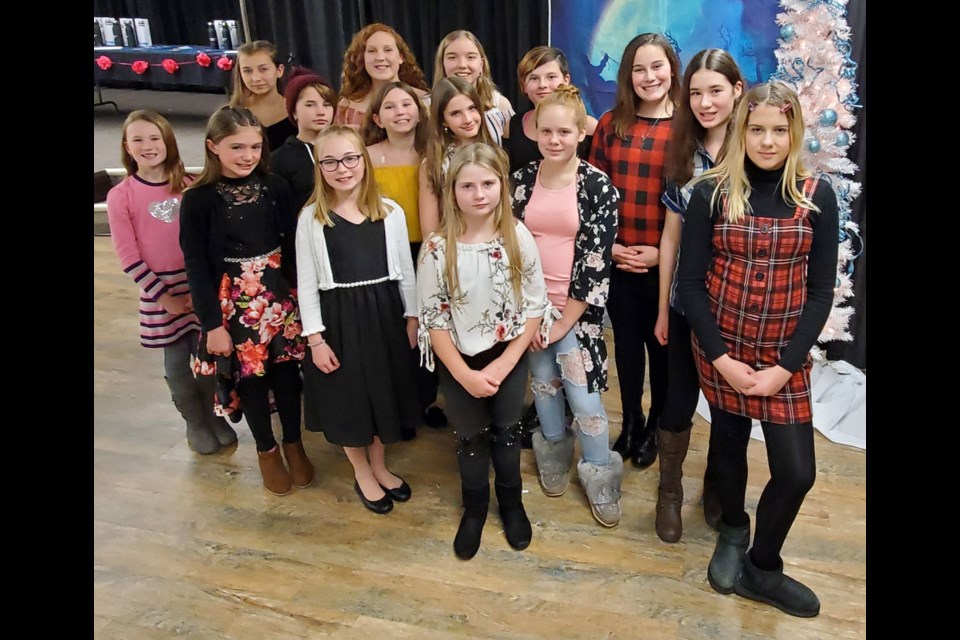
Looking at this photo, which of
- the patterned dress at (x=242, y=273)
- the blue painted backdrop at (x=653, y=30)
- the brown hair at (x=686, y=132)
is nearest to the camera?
the brown hair at (x=686, y=132)

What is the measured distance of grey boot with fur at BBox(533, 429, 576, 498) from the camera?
2379 mm

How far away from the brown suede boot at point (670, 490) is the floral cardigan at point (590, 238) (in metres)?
0.32

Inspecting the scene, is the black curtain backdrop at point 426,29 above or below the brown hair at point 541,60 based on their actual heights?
above

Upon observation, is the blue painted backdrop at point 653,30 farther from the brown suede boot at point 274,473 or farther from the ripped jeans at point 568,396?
the brown suede boot at point 274,473

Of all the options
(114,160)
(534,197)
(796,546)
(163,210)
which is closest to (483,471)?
(534,197)

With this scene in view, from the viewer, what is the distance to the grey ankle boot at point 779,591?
1.87 metres

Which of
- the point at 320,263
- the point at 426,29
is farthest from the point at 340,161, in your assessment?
the point at 426,29

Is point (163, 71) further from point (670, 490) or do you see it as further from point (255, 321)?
point (670, 490)

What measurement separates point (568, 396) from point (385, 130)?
3.12 feet

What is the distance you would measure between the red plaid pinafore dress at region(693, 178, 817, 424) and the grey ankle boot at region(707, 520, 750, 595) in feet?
1.24

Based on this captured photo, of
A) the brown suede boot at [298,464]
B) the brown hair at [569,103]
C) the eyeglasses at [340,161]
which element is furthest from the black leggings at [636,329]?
the brown suede boot at [298,464]

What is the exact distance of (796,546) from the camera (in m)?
2.12

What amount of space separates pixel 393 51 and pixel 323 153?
2.08 ft

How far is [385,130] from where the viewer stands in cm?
224
